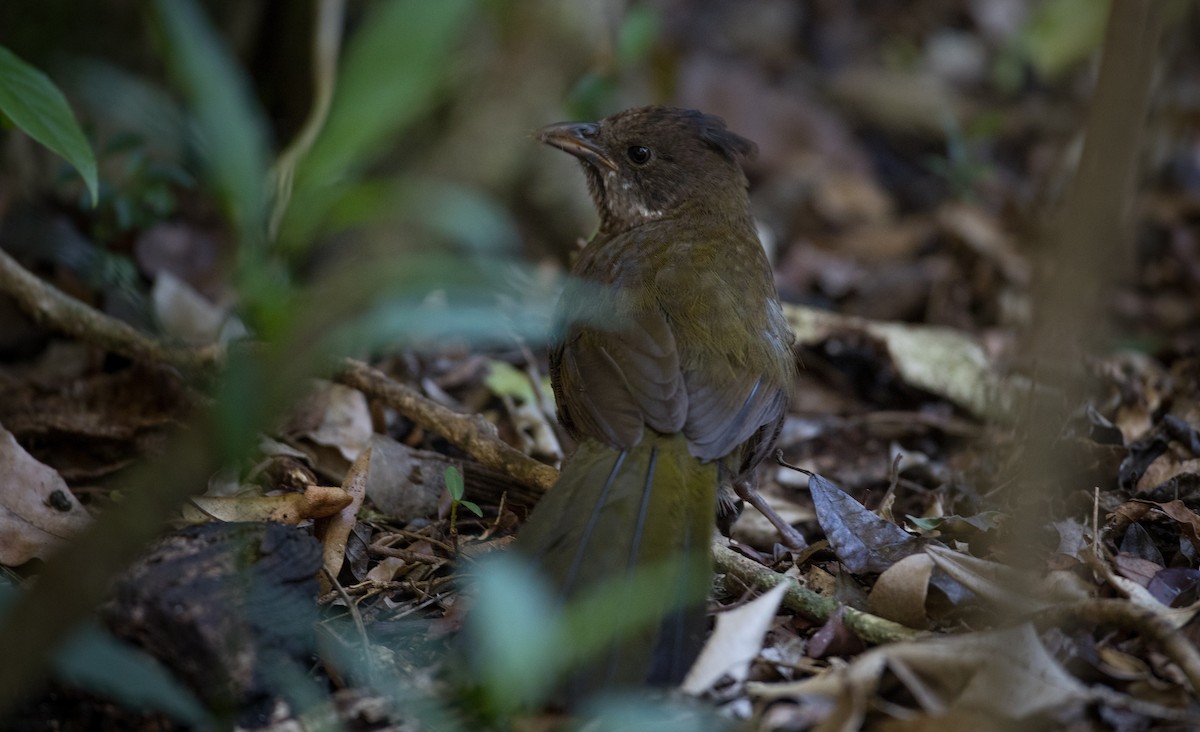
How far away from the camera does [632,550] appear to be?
282 centimetres

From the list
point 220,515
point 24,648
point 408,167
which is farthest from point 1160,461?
point 408,167

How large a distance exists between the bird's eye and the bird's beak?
7 cm

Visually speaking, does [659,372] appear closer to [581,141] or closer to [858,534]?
[858,534]

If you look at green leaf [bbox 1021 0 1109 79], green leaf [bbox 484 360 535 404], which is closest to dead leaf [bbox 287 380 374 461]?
green leaf [bbox 484 360 535 404]

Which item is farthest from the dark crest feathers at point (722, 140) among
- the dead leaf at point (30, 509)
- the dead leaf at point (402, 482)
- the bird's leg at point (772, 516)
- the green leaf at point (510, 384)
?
the dead leaf at point (30, 509)

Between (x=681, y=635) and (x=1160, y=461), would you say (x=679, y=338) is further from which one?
(x=1160, y=461)

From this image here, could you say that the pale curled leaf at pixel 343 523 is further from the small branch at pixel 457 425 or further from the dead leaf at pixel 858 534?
the dead leaf at pixel 858 534

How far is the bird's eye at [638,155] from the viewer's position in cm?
454

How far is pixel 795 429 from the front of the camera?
16.5 ft

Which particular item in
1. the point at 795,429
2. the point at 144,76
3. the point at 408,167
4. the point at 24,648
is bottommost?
the point at 795,429

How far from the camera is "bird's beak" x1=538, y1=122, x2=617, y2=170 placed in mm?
4543

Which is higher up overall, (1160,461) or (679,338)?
(679,338)

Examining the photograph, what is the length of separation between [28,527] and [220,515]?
0.51 meters

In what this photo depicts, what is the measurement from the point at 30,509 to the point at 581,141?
2.32 m
